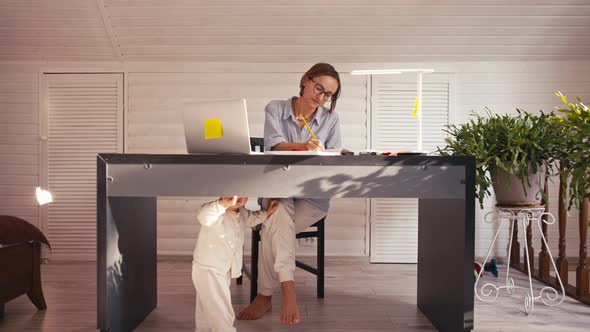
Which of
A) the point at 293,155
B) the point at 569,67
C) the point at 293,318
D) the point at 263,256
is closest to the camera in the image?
the point at 293,155

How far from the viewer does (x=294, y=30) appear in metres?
3.68

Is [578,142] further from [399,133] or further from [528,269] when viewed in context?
[399,133]

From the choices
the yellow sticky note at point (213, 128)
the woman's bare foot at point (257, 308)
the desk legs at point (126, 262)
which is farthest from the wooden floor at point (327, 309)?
A: the yellow sticky note at point (213, 128)

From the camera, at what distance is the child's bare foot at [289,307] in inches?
88.2

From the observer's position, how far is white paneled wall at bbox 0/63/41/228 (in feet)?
12.9

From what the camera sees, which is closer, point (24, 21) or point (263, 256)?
point (263, 256)

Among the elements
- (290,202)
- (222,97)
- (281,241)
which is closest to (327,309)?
(281,241)

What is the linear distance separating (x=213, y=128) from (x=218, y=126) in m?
0.02

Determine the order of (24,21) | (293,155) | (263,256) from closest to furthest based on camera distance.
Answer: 1. (293,155)
2. (263,256)
3. (24,21)

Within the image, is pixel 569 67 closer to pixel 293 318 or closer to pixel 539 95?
pixel 539 95

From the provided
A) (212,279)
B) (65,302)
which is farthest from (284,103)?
(65,302)

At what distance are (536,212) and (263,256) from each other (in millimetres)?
1468

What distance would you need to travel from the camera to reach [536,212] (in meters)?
2.54

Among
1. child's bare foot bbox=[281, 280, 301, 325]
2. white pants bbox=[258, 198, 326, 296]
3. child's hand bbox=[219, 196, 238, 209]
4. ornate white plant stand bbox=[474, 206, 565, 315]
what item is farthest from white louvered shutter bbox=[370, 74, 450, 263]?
child's hand bbox=[219, 196, 238, 209]
